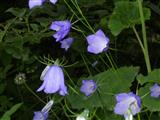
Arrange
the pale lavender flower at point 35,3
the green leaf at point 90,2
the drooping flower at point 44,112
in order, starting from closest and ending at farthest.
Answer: the pale lavender flower at point 35,3 < the drooping flower at point 44,112 < the green leaf at point 90,2

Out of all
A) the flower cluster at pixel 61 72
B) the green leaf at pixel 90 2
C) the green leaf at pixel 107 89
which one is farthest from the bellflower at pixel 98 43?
the green leaf at pixel 90 2

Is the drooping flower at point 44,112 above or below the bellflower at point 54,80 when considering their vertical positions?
below

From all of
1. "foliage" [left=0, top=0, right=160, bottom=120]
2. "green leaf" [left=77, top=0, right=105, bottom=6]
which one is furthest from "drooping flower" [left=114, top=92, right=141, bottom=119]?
"green leaf" [left=77, top=0, right=105, bottom=6]

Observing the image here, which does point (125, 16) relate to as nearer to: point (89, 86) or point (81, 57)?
point (89, 86)

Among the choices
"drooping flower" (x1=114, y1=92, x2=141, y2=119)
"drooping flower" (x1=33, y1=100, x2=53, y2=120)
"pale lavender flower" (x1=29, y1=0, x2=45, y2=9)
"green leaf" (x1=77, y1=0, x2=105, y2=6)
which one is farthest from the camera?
"green leaf" (x1=77, y1=0, x2=105, y2=6)

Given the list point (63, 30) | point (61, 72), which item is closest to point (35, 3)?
point (63, 30)

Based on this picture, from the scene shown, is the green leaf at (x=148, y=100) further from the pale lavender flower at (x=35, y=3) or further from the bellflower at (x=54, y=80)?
the pale lavender flower at (x=35, y=3)

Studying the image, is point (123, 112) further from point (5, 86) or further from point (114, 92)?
point (5, 86)

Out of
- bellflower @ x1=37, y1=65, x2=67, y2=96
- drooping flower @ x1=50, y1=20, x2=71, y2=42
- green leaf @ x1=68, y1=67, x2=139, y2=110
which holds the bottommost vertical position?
green leaf @ x1=68, y1=67, x2=139, y2=110

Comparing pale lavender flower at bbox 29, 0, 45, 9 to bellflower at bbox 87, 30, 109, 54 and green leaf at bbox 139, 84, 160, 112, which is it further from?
green leaf at bbox 139, 84, 160, 112
